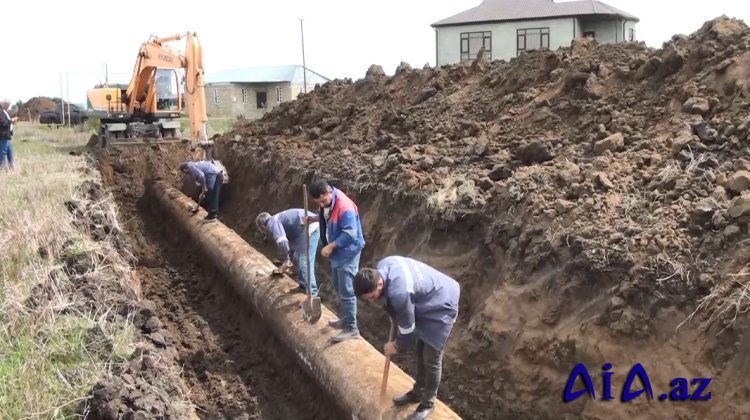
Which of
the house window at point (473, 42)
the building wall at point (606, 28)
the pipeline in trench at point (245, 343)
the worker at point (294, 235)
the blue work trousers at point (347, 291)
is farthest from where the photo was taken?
the house window at point (473, 42)

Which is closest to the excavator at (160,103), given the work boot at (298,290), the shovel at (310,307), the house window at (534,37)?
the work boot at (298,290)

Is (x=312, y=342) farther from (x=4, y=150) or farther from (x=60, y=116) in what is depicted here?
(x=60, y=116)

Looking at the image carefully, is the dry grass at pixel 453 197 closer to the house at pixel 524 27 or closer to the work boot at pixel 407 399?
the work boot at pixel 407 399

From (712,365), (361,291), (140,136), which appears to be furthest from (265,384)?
(140,136)

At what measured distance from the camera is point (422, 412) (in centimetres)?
465

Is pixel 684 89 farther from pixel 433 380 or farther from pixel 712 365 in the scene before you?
pixel 433 380

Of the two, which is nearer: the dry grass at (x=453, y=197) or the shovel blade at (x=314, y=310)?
the shovel blade at (x=314, y=310)

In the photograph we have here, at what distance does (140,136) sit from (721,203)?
15.1 metres

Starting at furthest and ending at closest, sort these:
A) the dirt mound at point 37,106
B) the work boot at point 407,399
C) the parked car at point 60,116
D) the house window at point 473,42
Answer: the dirt mound at point 37,106 < the parked car at point 60,116 < the house window at point 473,42 < the work boot at point 407,399

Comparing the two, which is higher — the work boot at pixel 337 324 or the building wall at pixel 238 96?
the building wall at pixel 238 96

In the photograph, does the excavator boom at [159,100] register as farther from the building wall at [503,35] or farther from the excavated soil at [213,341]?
the building wall at [503,35]

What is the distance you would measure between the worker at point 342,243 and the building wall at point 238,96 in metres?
48.3

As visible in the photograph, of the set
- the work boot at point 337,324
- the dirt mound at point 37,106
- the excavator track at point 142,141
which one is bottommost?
the work boot at point 337,324

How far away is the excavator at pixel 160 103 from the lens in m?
14.8
